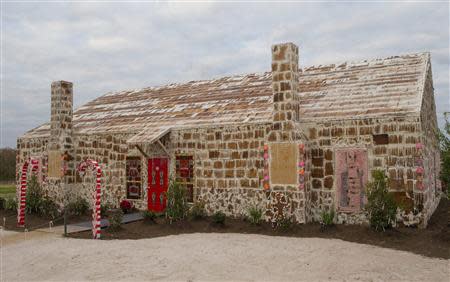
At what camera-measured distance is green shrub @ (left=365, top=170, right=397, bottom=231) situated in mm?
10102

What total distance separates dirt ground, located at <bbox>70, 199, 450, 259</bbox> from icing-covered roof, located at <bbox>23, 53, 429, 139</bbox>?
10.1 ft

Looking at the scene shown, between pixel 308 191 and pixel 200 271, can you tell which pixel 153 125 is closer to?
pixel 308 191

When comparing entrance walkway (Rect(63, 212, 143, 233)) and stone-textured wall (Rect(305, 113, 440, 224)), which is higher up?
stone-textured wall (Rect(305, 113, 440, 224))

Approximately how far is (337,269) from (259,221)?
453 centimetres

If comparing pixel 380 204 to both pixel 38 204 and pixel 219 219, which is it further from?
pixel 38 204

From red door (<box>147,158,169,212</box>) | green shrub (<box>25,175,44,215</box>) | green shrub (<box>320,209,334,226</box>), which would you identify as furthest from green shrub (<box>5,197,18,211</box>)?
green shrub (<box>320,209,334,226</box>)

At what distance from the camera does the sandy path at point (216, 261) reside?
23.8ft

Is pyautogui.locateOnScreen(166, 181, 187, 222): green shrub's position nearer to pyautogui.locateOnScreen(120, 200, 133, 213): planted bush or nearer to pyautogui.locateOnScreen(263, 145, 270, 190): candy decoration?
pyautogui.locateOnScreen(263, 145, 270, 190): candy decoration

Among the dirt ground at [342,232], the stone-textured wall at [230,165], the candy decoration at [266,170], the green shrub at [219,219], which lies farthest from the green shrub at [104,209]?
the candy decoration at [266,170]

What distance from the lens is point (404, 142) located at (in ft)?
35.1

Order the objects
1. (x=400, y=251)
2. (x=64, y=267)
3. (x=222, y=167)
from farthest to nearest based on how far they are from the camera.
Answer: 1. (x=222, y=167)
2. (x=400, y=251)
3. (x=64, y=267)

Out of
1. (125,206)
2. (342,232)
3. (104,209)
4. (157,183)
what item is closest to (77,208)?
(104,209)

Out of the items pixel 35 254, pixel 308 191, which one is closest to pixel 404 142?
pixel 308 191

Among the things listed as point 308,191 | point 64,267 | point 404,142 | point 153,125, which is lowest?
point 64,267
